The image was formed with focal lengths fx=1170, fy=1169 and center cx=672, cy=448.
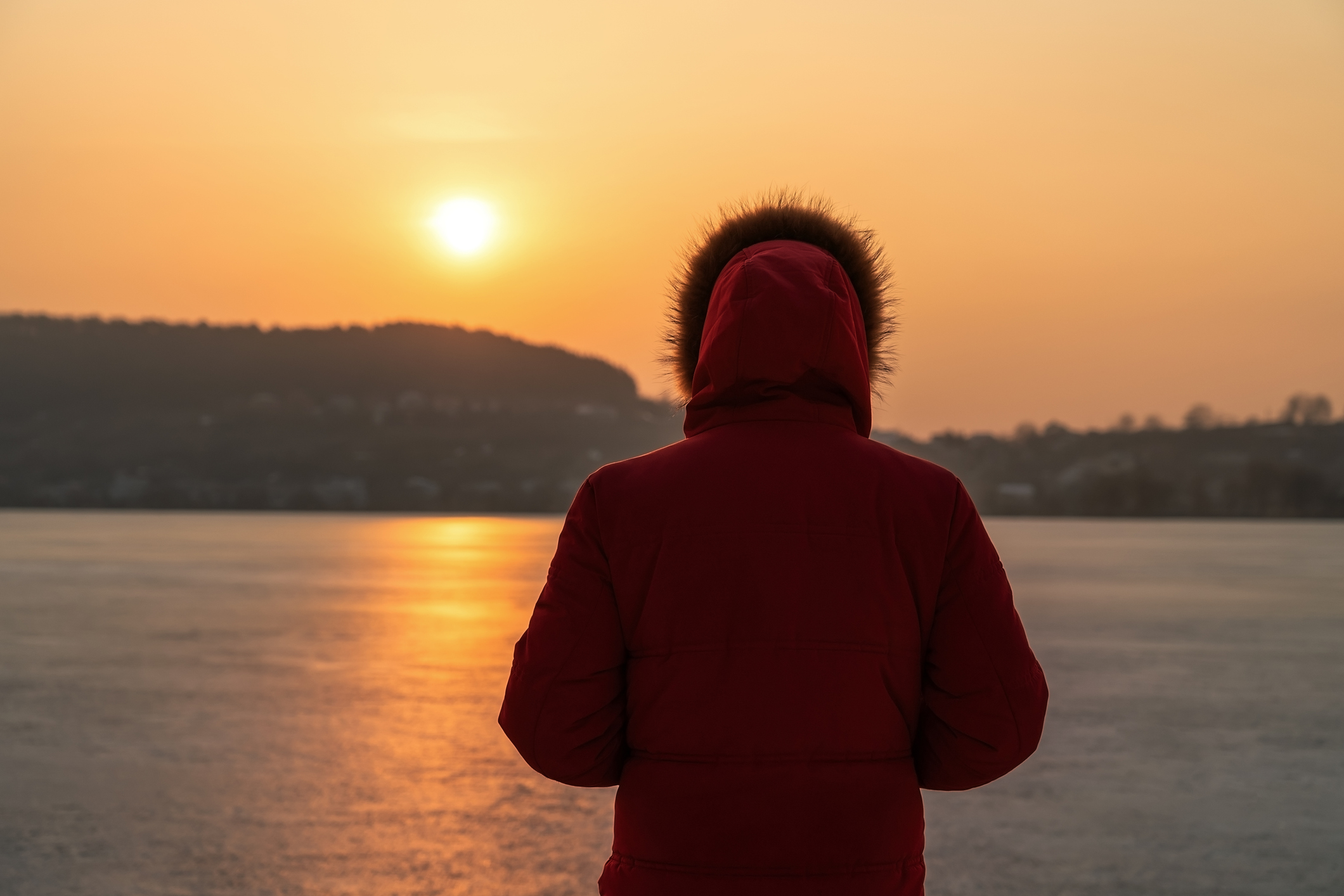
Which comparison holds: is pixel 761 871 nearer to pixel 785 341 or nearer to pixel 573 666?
pixel 573 666

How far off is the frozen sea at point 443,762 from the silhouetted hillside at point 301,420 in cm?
7841

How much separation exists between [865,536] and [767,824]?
1.18ft

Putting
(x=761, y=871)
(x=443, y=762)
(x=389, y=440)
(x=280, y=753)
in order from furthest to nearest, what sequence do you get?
(x=389, y=440) → (x=280, y=753) → (x=443, y=762) → (x=761, y=871)

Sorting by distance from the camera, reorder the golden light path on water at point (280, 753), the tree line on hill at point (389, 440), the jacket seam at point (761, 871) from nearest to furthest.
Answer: the jacket seam at point (761, 871) → the golden light path on water at point (280, 753) → the tree line on hill at point (389, 440)

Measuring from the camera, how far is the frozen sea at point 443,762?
415 centimetres

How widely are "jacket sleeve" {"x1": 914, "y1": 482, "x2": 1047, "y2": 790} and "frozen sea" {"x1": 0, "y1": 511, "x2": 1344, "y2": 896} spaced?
2.77m

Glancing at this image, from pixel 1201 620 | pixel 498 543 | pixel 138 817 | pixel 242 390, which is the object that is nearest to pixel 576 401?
pixel 242 390

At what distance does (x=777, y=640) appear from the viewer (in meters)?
1.39

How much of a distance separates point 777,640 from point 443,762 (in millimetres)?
4731

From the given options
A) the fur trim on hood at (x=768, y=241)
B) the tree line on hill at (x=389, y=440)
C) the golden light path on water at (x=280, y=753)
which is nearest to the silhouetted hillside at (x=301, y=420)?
the tree line on hill at (x=389, y=440)

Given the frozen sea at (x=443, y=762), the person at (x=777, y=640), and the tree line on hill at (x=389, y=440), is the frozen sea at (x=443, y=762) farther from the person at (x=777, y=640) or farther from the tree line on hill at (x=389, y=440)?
the tree line on hill at (x=389, y=440)

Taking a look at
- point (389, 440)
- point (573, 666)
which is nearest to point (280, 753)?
point (573, 666)

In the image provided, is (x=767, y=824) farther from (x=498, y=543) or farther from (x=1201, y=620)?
(x=498, y=543)

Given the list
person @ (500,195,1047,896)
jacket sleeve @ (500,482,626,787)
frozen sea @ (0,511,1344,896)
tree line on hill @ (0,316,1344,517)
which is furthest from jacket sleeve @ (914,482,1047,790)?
tree line on hill @ (0,316,1344,517)
